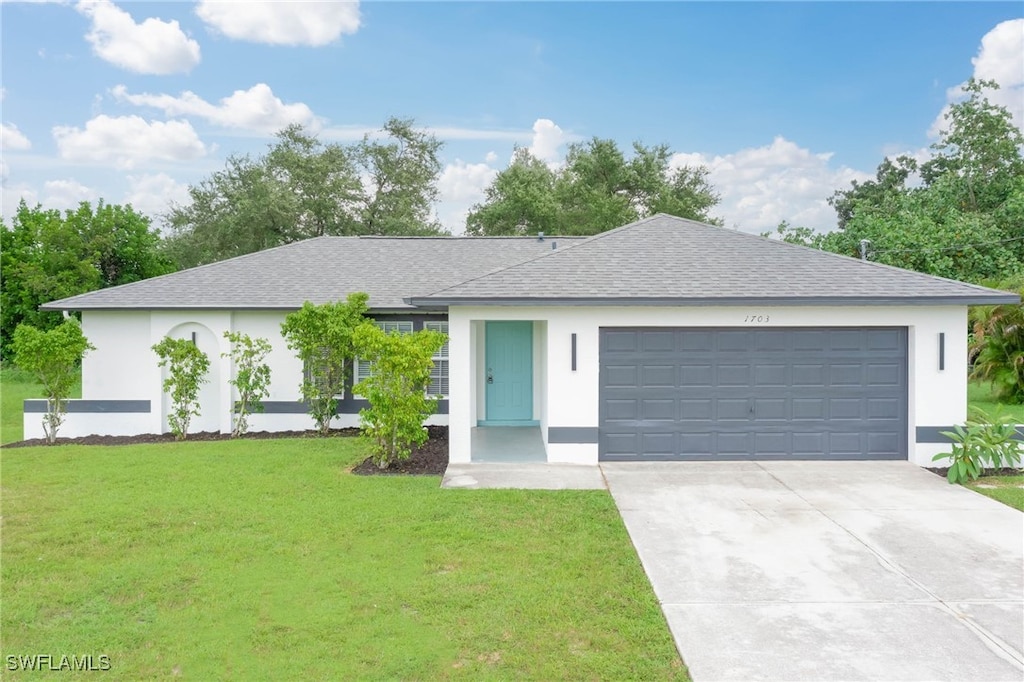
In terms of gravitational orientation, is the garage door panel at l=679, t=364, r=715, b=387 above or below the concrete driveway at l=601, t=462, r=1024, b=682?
above

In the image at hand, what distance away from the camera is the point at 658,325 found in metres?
9.27

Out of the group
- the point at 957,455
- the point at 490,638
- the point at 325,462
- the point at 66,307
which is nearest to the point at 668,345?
the point at 957,455

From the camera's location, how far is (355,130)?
31.0m

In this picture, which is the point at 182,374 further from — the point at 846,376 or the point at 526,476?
the point at 846,376

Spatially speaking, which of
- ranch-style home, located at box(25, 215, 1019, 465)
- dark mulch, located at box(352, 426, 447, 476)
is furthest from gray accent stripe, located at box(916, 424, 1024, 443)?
dark mulch, located at box(352, 426, 447, 476)

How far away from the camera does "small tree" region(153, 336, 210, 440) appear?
1111 cm

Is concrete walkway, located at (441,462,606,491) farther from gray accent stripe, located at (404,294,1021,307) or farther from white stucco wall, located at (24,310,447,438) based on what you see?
white stucco wall, located at (24,310,447,438)

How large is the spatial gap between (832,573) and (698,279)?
5.20 metres

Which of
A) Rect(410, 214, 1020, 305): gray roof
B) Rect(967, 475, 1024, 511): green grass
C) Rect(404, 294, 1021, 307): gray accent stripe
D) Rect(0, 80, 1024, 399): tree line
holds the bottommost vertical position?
Rect(967, 475, 1024, 511): green grass

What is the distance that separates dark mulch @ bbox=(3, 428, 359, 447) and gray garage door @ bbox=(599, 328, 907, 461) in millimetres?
5412

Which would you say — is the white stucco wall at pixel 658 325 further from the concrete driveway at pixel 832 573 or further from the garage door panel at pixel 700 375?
the concrete driveway at pixel 832 573

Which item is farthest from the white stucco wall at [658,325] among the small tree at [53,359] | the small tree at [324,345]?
the small tree at [53,359]

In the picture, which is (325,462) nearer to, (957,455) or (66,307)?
(66,307)

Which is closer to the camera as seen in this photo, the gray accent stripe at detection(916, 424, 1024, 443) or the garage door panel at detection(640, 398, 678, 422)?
the gray accent stripe at detection(916, 424, 1024, 443)
